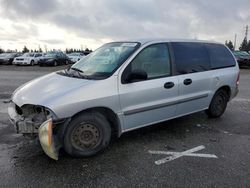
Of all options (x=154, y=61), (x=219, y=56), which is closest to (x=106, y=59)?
(x=154, y=61)

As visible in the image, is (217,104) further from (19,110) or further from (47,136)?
(19,110)

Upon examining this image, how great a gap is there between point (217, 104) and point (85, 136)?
11.0 ft

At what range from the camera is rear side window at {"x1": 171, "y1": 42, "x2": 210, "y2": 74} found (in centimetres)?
466

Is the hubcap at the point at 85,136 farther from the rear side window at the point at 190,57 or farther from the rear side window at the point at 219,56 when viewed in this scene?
the rear side window at the point at 219,56

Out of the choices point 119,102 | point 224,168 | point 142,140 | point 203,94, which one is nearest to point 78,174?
point 119,102

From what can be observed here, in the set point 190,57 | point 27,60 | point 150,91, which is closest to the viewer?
point 150,91

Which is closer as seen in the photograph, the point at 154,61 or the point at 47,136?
the point at 47,136

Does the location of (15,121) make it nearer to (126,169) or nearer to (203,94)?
(126,169)

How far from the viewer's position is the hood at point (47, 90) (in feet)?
11.3

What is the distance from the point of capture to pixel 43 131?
324cm

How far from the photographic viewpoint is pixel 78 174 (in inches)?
128

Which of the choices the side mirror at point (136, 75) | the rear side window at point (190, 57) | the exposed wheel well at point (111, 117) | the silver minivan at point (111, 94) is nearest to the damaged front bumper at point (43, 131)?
the silver minivan at point (111, 94)

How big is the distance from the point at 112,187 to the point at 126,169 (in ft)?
1.53

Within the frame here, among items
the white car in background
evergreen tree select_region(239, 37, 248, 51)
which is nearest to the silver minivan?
the white car in background
